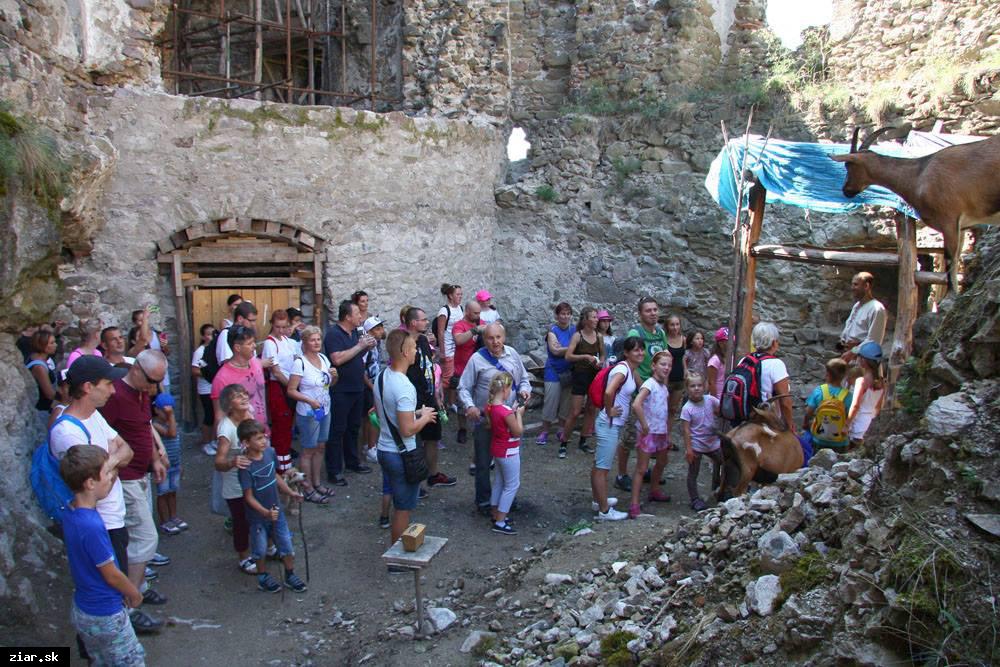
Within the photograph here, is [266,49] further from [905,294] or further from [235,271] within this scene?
[905,294]

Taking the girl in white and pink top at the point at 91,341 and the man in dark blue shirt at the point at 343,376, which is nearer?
the girl in white and pink top at the point at 91,341

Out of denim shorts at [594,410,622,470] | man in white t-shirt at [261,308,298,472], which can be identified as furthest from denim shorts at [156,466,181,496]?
denim shorts at [594,410,622,470]

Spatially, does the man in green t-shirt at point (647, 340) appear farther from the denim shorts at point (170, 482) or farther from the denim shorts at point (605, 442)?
the denim shorts at point (170, 482)

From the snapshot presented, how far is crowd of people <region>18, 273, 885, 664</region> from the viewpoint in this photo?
15.0 ft

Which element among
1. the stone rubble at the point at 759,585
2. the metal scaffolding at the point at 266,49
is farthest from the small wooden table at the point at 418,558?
the metal scaffolding at the point at 266,49

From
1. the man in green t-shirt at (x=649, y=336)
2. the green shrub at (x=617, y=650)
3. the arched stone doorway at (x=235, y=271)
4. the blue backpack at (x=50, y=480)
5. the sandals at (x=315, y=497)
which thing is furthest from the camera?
the arched stone doorway at (x=235, y=271)

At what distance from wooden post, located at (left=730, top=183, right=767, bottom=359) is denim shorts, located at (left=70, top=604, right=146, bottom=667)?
18.3ft

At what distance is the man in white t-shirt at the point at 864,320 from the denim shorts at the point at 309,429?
184 inches

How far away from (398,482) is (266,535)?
0.99 meters

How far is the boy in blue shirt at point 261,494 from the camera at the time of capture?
5238 millimetres

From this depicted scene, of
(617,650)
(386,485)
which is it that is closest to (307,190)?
(386,485)

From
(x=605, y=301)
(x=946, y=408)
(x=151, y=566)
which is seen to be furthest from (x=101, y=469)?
(x=605, y=301)

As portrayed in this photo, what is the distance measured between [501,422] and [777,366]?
2177mm

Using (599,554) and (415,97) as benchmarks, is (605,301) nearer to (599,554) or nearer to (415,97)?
(415,97)
